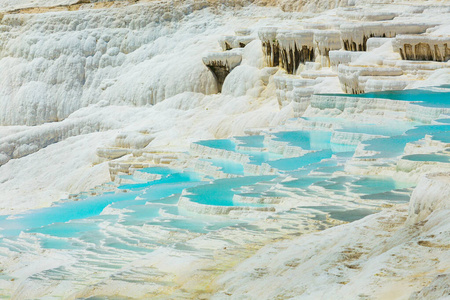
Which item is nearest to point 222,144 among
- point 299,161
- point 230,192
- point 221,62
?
point 299,161

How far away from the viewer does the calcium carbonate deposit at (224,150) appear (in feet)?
18.0

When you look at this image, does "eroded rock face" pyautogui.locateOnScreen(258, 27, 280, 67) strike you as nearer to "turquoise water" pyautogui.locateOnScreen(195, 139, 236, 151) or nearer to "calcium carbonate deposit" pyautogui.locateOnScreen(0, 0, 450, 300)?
"calcium carbonate deposit" pyautogui.locateOnScreen(0, 0, 450, 300)

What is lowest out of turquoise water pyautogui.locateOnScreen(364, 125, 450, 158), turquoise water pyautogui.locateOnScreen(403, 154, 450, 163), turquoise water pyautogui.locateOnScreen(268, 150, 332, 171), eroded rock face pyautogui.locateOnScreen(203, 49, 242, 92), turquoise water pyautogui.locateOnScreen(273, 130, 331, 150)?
eroded rock face pyautogui.locateOnScreen(203, 49, 242, 92)

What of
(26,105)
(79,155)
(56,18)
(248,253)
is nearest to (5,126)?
(26,105)

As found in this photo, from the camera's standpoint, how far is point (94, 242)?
7617 millimetres

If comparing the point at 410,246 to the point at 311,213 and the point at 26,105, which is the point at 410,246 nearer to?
the point at 311,213

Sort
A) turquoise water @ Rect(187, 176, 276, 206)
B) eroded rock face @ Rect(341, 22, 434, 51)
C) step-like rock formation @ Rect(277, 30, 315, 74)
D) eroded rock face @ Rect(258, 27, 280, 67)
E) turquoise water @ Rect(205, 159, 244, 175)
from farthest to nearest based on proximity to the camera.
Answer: eroded rock face @ Rect(258, 27, 280, 67), step-like rock formation @ Rect(277, 30, 315, 74), eroded rock face @ Rect(341, 22, 434, 51), turquoise water @ Rect(205, 159, 244, 175), turquoise water @ Rect(187, 176, 276, 206)

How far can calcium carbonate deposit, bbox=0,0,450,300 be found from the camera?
18.0 ft

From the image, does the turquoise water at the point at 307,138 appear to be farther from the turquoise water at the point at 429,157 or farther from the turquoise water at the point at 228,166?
the turquoise water at the point at 429,157

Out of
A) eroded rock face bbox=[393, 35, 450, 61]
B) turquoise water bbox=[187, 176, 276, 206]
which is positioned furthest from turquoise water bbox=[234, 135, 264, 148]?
eroded rock face bbox=[393, 35, 450, 61]

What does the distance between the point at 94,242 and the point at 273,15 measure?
73.1ft

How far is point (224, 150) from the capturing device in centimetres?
1420

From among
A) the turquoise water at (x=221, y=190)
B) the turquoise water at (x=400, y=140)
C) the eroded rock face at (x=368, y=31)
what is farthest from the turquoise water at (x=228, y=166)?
the eroded rock face at (x=368, y=31)

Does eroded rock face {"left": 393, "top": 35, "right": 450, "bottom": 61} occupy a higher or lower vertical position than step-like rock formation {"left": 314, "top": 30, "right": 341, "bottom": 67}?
higher
